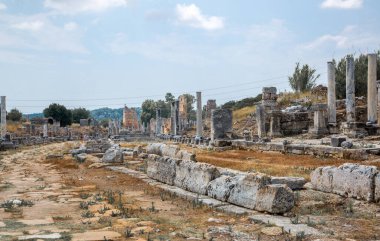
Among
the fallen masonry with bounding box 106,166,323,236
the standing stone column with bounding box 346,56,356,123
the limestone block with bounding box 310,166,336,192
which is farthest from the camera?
the standing stone column with bounding box 346,56,356,123

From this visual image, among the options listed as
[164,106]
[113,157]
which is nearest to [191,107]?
[164,106]

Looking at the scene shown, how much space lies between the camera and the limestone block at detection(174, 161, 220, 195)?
818cm

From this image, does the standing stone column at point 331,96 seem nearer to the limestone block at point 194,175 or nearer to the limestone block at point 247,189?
the limestone block at point 194,175

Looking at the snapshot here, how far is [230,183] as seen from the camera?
7352 mm

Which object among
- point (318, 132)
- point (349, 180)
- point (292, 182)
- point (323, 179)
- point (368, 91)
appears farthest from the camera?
point (318, 132)

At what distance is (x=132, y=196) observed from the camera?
27.8 ft

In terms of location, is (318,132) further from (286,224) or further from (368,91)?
(286,224)

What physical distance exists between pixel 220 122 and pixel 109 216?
14992 millimetres

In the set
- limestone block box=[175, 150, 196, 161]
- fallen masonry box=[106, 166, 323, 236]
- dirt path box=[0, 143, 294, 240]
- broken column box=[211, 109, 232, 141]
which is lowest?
dirt path box=[0, 143, 294, 240]

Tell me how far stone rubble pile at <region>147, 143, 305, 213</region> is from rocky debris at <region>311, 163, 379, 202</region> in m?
0.43

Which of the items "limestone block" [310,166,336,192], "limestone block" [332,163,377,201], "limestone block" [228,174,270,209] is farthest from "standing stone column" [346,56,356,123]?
"limestone block" [228,174,270,209]

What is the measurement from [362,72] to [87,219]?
35.4 m

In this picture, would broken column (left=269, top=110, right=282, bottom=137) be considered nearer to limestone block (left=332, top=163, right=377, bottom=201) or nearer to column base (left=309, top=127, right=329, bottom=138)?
column base (left=309, top=127, right=329, bottom=138)

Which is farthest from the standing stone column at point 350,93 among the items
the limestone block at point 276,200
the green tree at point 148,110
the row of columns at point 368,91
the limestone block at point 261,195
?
the green tree at point 148,110
